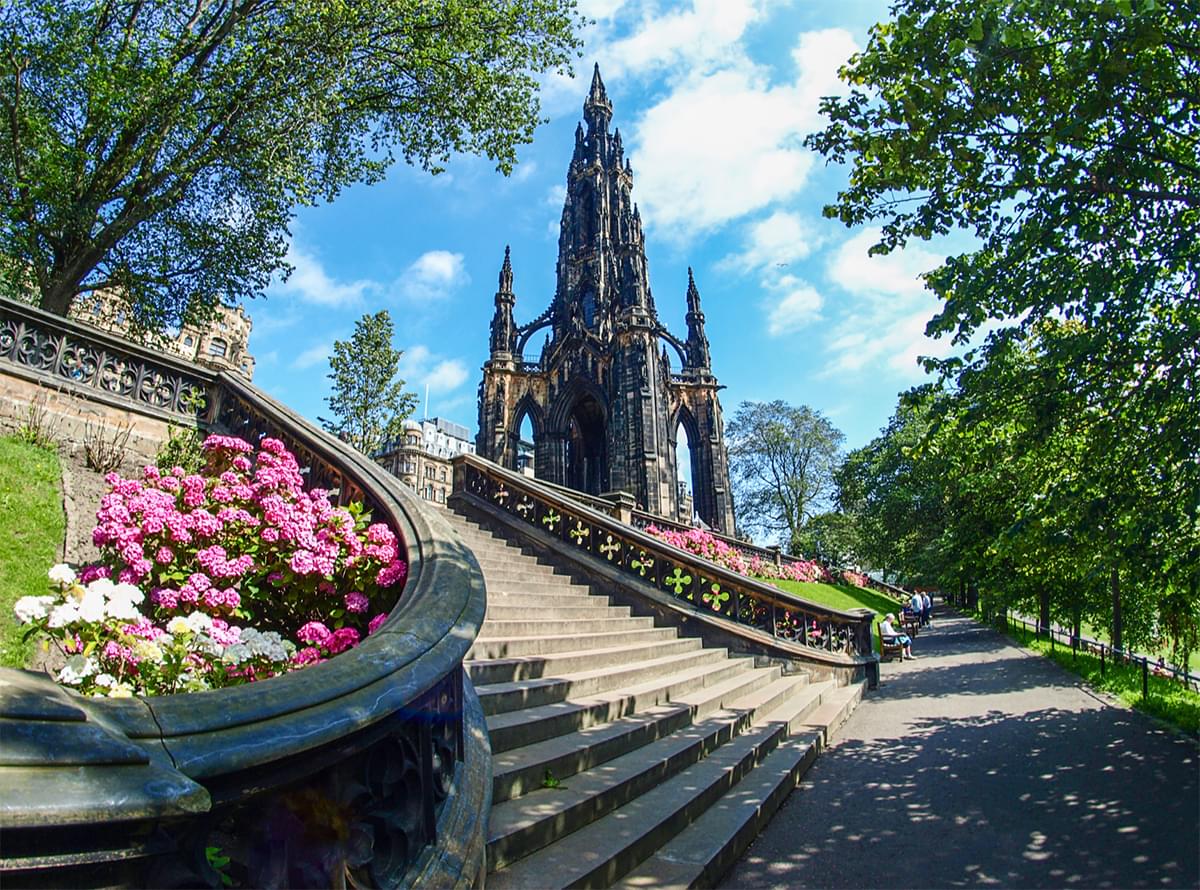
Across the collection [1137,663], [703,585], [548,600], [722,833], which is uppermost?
[703,585]

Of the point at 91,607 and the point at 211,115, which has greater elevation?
the point at 211,115

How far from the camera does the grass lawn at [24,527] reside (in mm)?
3977

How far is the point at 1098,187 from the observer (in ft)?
19.4

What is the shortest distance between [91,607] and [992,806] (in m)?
6.40

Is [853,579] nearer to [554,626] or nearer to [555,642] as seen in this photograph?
[554,626]

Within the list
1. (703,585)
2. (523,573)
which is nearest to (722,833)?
(523,573)

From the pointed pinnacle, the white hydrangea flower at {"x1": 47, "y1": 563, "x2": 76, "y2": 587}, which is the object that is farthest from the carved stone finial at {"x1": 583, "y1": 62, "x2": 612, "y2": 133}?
the white hydrangea flower at {"x1": 47, "y1": 563, "x2": 76, "y2": 587}

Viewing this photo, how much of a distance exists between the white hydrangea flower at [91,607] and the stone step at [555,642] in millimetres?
2516

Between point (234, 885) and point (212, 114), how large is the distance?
14.9 meters

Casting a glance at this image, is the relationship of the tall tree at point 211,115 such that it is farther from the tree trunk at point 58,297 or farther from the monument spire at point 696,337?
the monument spire at point 696,337

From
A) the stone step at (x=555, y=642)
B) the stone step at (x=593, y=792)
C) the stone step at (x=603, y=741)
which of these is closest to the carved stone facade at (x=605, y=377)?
the stone step at (x=555, y=642)

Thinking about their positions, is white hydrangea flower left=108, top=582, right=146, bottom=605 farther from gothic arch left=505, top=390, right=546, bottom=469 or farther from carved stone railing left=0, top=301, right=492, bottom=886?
gothic arch left=505, top=390, right=546, bottom=469

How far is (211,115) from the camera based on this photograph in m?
12.3

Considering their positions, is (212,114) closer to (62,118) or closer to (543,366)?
(62,118)
